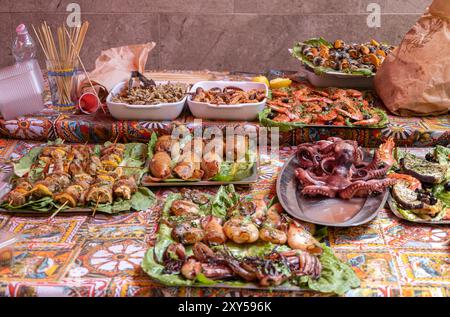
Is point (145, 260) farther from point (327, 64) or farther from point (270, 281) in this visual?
point (327, 64)

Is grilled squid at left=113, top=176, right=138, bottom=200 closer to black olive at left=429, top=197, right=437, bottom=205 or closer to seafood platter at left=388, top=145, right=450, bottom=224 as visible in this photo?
seafood platter at left=388, top=145, right=450, bottom=224

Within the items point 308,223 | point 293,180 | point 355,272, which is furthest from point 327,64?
point 355,272

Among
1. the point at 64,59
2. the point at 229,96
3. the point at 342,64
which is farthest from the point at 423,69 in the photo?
the point at 64,59

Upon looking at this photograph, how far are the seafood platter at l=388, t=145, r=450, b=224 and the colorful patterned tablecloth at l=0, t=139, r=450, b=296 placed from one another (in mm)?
49

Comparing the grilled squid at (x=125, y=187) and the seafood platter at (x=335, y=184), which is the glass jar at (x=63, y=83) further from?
the seafood platter at (x=335, y=184)

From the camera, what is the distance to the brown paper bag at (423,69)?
9.36 ft

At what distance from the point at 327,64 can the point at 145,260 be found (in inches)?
79.0

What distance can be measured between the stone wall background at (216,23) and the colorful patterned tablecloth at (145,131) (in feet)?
6.90

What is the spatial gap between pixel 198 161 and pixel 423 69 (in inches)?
54.0

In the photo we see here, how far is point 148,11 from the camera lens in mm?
4727

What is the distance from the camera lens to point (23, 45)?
121 inches

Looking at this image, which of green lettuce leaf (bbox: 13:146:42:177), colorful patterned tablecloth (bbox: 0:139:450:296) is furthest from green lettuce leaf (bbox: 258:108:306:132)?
green lettuce leaf (bbox: 13:146:42:177)

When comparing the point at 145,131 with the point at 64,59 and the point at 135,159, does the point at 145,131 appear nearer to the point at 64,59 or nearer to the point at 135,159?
Answer: the point at 135,159
